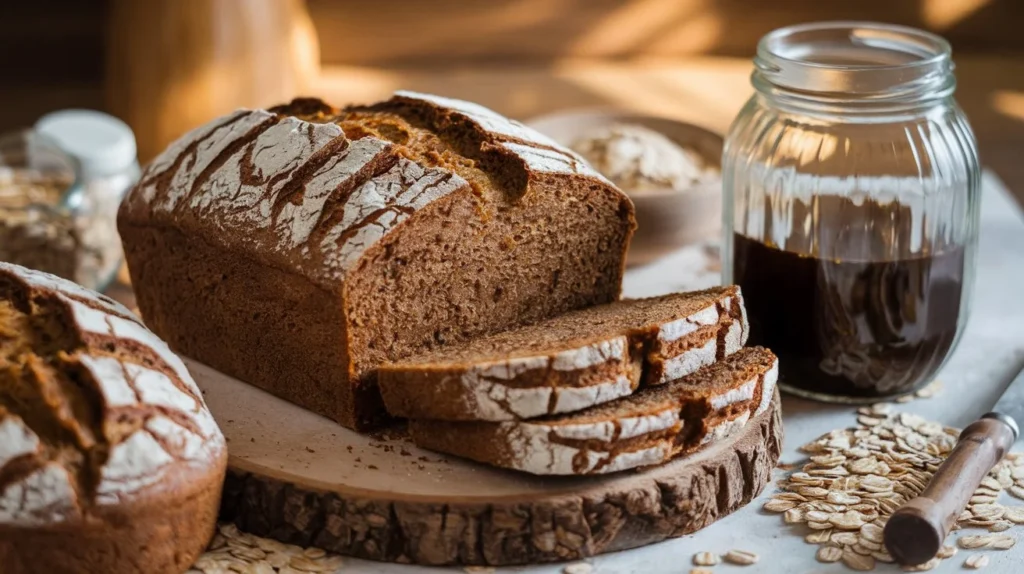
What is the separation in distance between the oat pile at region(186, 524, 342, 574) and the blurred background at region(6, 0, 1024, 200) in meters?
3.53

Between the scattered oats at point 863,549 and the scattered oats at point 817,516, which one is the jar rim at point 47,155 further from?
the scattered oats at point 863,549

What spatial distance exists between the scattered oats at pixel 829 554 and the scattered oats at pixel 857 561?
0.01m

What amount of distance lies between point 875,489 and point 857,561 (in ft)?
0.92

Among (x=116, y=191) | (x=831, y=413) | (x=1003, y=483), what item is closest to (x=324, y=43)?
(x=116, y=191)

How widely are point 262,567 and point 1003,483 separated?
1685 mm

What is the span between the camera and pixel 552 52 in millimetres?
6383

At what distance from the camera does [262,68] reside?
5203mm

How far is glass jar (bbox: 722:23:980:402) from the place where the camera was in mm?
2938

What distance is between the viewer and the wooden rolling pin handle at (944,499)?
2.36 metres

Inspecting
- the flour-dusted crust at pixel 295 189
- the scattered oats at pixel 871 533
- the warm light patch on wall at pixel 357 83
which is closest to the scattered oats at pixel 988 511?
the scattered oats at pixel 871 533

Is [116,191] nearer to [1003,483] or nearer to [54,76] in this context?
[1003,483]

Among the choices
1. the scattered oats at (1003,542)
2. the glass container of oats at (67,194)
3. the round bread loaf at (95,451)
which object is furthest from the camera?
the glass container of oats at (67,194)

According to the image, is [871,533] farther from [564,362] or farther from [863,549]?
[564,362]

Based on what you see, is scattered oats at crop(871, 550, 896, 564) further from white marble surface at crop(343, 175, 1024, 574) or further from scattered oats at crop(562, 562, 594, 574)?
scattered oats at crop(562, 562, 594, 574)
